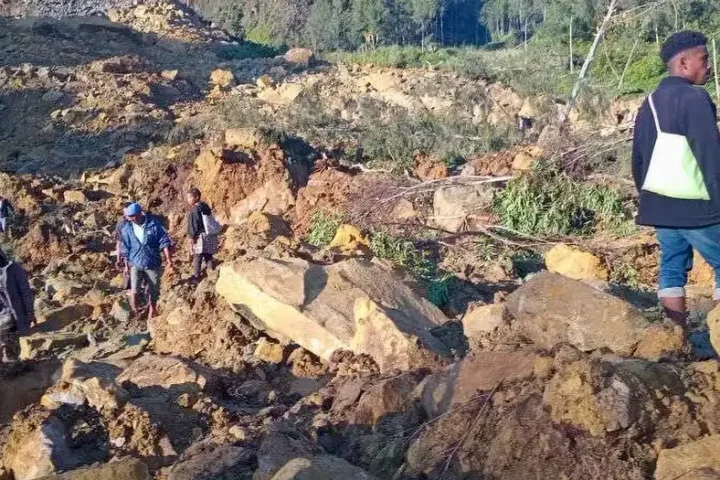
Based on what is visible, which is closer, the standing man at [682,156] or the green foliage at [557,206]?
the standing man at [682,156]

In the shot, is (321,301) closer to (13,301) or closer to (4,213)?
(13,301)

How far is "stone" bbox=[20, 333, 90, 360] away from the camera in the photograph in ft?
22.0

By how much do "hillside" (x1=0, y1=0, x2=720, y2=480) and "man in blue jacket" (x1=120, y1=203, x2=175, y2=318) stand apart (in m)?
0.26

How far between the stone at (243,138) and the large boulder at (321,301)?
21.3 feet

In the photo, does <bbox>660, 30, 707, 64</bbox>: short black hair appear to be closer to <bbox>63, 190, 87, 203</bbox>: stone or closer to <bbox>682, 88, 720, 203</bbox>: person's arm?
<bbox>682, 88, 720, 203</bbox>: person's arm

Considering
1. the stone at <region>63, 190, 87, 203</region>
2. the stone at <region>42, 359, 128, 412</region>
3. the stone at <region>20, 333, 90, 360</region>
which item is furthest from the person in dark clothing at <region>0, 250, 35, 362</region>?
the stone at <region>63, 190, 87, 203</region>

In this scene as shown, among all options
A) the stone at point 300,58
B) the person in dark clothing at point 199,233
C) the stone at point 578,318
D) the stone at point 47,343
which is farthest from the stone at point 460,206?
the stone at point 300,58

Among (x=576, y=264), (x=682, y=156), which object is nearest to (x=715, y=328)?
(x=682, y=156)

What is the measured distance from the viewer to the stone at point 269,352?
5.34 metres

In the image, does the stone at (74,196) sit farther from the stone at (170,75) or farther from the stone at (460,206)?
the stone at (170,75)

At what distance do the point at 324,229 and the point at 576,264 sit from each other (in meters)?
2.96

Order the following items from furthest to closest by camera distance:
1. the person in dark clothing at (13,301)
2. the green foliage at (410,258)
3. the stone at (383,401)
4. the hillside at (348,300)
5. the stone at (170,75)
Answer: the stone at (170,75) < the green foliage at (410,258) < the person in dark clothing at (13,301) < the stone at (383,401) < the hillside at (348,300)

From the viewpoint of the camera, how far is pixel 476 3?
5981cm

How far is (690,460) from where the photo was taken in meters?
2.39
